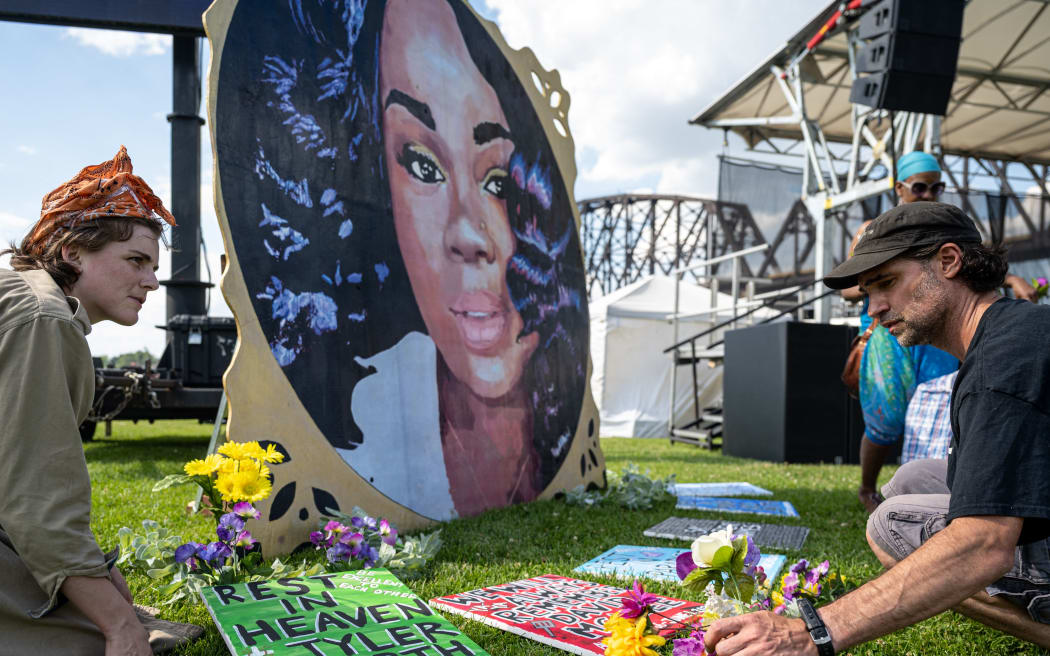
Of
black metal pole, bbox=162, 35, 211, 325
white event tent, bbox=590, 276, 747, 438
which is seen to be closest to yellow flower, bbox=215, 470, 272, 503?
black metal pole, bbox=162, 35, 211, 325

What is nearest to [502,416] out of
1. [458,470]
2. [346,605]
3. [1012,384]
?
[458,470]

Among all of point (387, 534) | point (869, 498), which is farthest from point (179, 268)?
point (869, 498)

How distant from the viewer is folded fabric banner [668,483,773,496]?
4.77 m

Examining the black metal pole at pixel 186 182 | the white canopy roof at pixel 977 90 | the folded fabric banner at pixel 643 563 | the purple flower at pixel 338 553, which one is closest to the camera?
the purple flower at pixel 338 553

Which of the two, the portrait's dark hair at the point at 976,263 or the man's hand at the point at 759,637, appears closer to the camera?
the man's hand at the point at 759,637

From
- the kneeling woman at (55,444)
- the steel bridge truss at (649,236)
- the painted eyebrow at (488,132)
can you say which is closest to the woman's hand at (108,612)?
the kneeling woman at (55,444)

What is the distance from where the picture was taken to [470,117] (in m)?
4.02

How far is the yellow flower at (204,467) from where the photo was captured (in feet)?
6.70

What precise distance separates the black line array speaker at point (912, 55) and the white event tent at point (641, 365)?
629 centimetres

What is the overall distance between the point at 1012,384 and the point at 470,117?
324 centimetres

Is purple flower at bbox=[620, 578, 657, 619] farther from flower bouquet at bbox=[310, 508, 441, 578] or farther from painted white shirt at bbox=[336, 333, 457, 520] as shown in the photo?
painted white shirt at bbox=[336, 333, 457, 520]

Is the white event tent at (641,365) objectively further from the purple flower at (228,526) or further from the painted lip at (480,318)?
the purple flower at (228,526)

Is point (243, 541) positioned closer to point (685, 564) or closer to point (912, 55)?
point (685, 564)

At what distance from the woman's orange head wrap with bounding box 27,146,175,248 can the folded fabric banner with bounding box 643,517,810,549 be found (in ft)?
8.47
